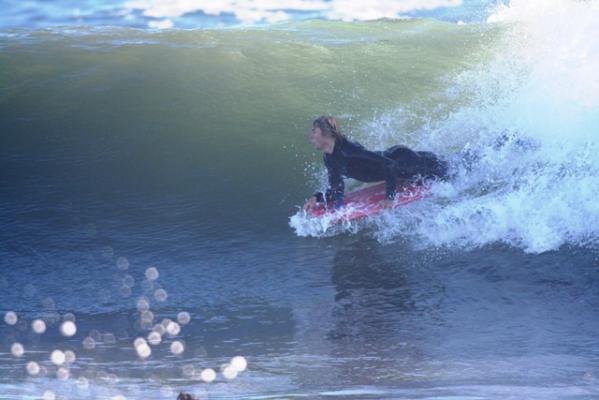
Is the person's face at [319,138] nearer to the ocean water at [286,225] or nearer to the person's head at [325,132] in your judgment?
the person's head at [325,132]

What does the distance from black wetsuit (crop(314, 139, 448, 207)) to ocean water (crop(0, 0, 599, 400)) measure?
0.35 metres

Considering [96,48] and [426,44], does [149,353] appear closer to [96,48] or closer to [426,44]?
[96,48]

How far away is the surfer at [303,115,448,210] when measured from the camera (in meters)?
7.36

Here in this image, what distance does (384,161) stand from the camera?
7551mm

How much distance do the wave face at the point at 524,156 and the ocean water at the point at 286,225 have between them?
0.03 metres

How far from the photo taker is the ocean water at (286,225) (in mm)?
5324

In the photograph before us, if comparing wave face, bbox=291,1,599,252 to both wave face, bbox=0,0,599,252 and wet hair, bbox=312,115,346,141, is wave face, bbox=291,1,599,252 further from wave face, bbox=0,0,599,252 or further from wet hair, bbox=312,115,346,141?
wet hair, bbox=312,115,346,141

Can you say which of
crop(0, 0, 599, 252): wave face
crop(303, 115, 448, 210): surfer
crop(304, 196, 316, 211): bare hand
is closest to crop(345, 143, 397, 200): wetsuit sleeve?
crop(303, 115, 448, 210): surfer

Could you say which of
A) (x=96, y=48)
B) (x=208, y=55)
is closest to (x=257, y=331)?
(x=208, y=55)

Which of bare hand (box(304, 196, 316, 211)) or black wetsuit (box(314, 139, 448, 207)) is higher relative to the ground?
black wetsuit (box(314, 139, 448, 207))

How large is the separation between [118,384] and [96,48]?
10.0 meters

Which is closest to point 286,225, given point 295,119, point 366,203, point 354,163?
point 366,203

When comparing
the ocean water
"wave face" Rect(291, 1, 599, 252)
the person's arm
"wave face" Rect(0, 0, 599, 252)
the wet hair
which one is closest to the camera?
the ocean water

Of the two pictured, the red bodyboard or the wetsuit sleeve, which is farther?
the red bodyboard
